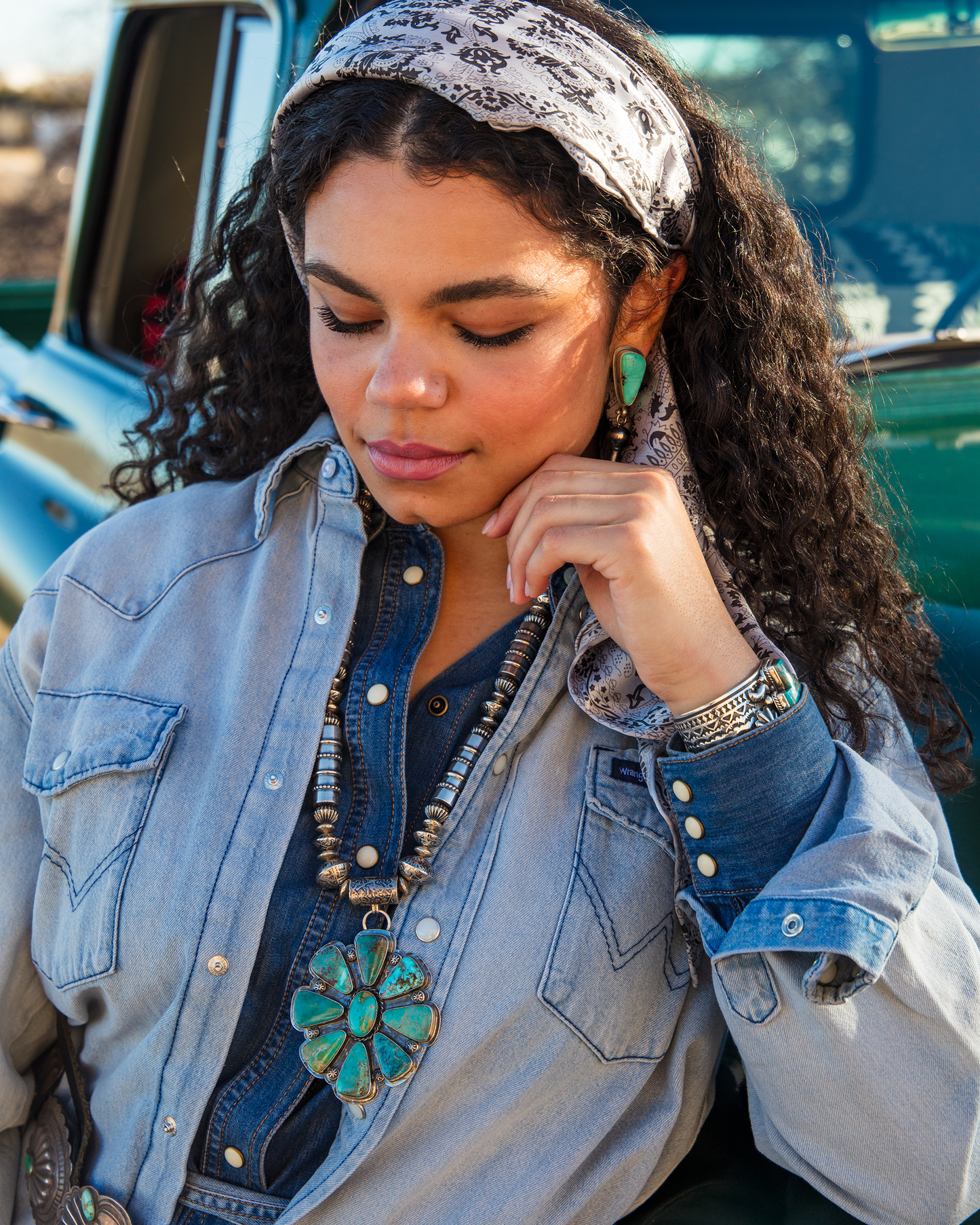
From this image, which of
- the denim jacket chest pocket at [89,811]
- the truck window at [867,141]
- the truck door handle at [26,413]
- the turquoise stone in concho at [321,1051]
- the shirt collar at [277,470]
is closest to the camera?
the turquoise stone in concho at [321,1051]

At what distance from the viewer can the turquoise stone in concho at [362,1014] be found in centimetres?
138

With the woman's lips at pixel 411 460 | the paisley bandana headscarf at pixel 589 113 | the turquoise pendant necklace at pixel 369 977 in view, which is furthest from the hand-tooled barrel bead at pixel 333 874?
the woman's lips at pixel 411 460

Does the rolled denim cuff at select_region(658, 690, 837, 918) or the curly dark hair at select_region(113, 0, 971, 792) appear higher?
the curly dark hair at select_region(113, 0, 971, 792)

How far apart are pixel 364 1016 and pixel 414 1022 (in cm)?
6

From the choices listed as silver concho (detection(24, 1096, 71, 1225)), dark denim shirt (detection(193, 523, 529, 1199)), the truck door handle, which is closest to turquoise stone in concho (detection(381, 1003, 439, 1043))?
dark denim shirt (detection(193, 523, 529, 1199))

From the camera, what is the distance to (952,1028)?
4.16 ft

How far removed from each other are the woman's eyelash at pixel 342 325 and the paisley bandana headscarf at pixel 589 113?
0.63 ft

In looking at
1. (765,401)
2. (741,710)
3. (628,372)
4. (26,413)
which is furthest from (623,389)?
(26,413)

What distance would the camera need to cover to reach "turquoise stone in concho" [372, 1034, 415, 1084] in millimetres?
1349

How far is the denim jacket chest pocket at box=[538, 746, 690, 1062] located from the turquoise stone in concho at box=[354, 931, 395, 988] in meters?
0.19

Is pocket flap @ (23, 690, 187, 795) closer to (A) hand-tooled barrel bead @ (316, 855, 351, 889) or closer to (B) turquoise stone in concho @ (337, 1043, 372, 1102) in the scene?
(A) hand-tooled barrel bead @ (316, 855, 351, 889)

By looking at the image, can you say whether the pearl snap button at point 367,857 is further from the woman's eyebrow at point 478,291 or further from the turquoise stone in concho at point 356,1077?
the woman's eyebrow at point 478,291

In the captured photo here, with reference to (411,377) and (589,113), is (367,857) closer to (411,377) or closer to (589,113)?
(411,377)

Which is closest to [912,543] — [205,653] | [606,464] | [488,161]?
[606,464]
